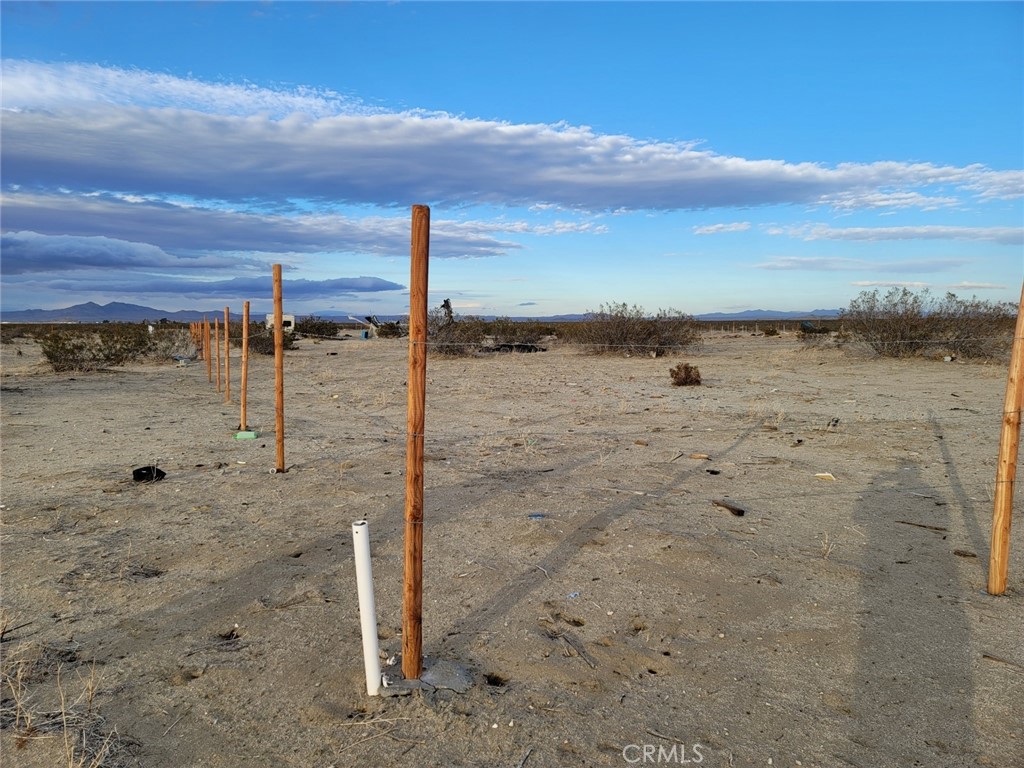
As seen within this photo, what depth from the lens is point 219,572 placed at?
4.73 metres

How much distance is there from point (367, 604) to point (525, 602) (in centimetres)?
141

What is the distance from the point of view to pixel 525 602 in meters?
4.31

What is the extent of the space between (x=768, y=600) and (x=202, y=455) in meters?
6.57

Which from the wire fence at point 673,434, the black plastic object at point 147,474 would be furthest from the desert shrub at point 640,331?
the black plastic object at point 147,474

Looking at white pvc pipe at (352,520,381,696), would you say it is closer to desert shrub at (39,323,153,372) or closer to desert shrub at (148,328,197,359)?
desert shrub at (39,323,153,372)

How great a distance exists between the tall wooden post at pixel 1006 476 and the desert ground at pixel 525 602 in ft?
0.56

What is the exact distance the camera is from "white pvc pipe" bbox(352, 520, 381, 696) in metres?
3.07

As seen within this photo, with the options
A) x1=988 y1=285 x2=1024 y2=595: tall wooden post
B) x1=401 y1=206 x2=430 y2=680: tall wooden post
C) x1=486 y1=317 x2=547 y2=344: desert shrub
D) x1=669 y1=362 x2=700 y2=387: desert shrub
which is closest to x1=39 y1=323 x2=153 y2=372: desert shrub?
x1=486 y1=317 x2=547 y2=344: desert shrub

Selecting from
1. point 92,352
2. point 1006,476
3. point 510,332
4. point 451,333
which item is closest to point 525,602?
point 1006,476

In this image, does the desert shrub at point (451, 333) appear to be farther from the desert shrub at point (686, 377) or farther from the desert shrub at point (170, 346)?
the desert shrub at point (686, 377)

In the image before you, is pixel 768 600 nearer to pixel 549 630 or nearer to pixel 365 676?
pixel 549 630

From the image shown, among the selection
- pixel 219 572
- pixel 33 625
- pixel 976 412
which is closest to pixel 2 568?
pixel 33 625

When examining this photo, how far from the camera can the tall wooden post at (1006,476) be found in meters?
4.42

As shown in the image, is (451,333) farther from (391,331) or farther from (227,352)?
(391,331)
